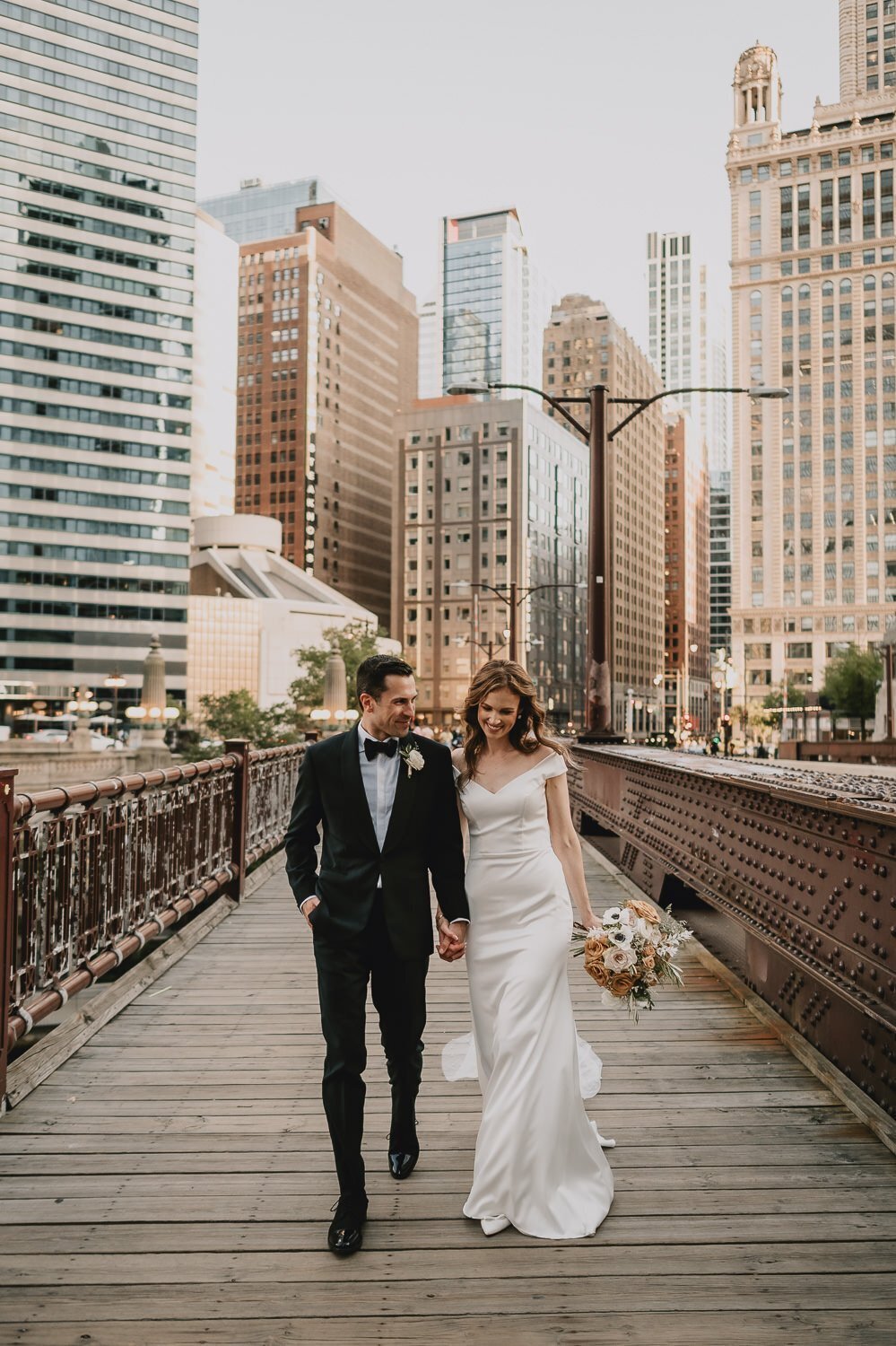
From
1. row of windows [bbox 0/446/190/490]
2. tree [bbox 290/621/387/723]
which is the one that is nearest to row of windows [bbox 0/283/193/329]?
row of windows [bbox 0/446/190/490]

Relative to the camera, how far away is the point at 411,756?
3910 mm

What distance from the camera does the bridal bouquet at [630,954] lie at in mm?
4324

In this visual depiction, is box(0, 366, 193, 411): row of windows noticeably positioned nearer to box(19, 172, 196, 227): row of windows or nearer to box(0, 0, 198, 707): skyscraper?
box(0, 0, 198, 707): skyscraper

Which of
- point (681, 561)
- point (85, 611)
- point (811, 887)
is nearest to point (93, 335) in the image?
point (85, 611)

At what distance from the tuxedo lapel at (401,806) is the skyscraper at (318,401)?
137 m

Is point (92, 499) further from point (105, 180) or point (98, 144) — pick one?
point (98, 144)

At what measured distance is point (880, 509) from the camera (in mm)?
117875

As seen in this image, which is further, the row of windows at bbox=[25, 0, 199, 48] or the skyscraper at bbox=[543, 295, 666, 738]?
the skyscraper at bbox=[543, 295, 666, 738]

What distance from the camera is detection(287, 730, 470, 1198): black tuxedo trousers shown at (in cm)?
379

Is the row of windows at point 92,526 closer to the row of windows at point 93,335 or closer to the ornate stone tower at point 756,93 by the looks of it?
the row of windows at point 93,335

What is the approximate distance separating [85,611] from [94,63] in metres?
54.5

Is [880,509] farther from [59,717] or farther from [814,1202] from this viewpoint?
[814,1202]

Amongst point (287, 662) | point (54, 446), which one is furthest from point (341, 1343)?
point (54, 446)

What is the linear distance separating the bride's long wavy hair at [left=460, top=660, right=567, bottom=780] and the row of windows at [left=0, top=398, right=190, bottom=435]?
10331cm
